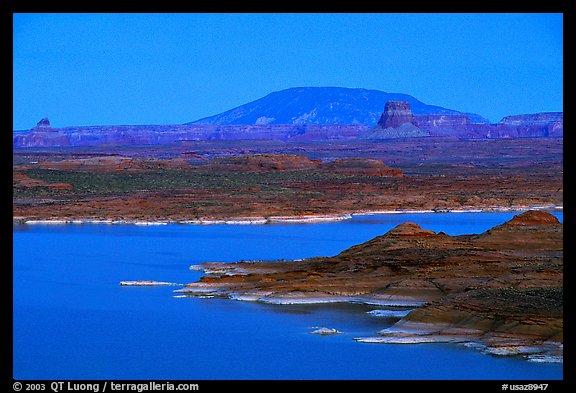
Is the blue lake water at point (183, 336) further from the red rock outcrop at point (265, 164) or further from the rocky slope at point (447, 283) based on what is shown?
the red rock outcrop at point (265, 164)

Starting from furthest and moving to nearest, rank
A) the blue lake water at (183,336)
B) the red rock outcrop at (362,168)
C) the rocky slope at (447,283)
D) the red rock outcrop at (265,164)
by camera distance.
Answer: the red rock outcrop at (265,164) < the red rock outcrop at (362,168) < the rocky slope at (447,283) < the blue lake water at (183,336)

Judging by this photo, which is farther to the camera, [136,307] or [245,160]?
[245,160]

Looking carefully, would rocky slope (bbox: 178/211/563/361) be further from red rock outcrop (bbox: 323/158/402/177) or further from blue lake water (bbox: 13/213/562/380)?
red rock outcrop (bbox: 323/158/402/177)

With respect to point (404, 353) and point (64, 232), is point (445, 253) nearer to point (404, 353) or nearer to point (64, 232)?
point (404, 353)

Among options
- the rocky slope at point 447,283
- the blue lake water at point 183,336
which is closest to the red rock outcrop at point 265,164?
the blue lake water at point 183,336

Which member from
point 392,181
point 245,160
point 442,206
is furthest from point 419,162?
point 442,206

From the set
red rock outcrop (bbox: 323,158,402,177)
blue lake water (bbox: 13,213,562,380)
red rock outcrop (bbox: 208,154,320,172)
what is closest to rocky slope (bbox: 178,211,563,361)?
blue lake water (bbox: 13,213,562,380)
